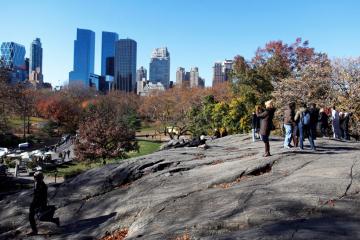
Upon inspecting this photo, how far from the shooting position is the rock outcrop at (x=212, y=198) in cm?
897

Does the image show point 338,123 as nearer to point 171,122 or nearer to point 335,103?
point 335,103

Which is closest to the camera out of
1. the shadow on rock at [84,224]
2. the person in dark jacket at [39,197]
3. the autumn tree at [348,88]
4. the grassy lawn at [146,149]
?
the person in dark jacket at [39,197]

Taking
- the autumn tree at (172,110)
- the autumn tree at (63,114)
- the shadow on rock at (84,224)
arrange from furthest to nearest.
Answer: the autumn tree at (63,114), the autumn tree at (172,110), the shadow on rock at (84,224)

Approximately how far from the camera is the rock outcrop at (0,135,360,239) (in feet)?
29.4

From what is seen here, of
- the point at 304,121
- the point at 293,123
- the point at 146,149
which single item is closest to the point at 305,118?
the point at 304,121

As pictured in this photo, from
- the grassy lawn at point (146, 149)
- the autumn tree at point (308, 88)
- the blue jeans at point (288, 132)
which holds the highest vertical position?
the autumn tree at point (308, 88)

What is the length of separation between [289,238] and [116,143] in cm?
2650

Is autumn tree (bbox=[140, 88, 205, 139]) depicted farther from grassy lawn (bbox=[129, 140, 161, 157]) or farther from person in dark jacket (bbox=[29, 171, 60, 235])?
person in dark jacket (bbox=[29, 171, 60, 235])

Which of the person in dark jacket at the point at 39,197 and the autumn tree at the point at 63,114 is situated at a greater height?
the autumn tree at the point at 63,114

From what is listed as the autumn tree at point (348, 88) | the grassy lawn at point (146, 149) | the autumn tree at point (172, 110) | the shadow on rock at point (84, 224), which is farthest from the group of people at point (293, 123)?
the autumn tree at point (172, 110)

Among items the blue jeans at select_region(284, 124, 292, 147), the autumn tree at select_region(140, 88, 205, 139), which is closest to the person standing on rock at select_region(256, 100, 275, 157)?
the blue jeans at select_region(284, 124, 292, 147)

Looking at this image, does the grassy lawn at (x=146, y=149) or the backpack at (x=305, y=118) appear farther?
the grassy lawn at (x=146, y=149)

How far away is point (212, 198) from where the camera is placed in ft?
37.0

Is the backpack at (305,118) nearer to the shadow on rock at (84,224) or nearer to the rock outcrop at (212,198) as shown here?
the rock outcrop at (212,198)
